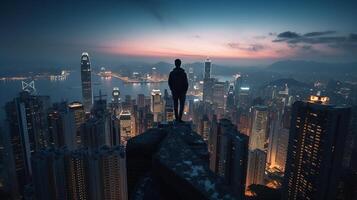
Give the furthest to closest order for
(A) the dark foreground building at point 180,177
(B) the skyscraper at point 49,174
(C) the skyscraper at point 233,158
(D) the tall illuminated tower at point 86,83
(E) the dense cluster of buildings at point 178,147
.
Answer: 1. (D) the tall illuminated tower at point 86,83
2. (C) the skyscraper at point 233,158
3. (E) the dense cluster of buildings at point 178,147
4. (B) the skyscraper at point 49,174
5. (A) the dark foreground building at point 180,177

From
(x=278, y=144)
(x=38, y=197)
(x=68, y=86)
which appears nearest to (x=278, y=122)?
(x=278, y=144)

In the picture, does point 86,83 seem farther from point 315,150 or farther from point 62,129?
point 315,150

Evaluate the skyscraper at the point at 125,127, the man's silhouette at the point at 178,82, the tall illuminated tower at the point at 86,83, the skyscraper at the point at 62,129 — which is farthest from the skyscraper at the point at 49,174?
the tall illuminated tower at the point at 86,83

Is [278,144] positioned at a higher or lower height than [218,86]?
lower

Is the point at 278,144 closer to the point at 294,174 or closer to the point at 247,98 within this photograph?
the point at 294,174

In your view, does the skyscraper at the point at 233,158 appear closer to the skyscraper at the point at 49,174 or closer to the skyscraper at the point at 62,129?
the skyscraper at the point at 49,174

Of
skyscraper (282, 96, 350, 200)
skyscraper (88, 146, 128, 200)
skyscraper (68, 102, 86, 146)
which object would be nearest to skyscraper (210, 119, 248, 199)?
skyscraper (282, 96, 350, 200)

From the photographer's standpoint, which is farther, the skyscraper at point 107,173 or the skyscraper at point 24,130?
the skyscraper at point 24,130

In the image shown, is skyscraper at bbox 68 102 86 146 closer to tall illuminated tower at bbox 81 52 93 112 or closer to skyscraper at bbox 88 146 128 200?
skyscraper at bbox 88 146 128 200
